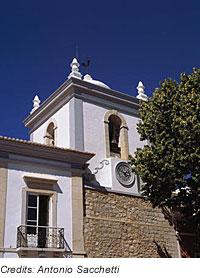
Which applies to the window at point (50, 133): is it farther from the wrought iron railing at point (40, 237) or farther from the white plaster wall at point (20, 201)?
the wrought iron railing at point (40, 237)

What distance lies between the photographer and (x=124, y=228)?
1564cm

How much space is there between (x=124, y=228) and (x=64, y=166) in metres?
3.39

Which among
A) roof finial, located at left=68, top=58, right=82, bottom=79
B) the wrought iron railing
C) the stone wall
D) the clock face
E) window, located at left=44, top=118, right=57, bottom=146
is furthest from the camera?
window, located at left=44, top=118, right=57, bottom=146

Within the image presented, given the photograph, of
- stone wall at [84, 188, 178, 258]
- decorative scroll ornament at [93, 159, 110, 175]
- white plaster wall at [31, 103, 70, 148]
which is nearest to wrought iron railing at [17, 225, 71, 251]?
stone wall at [84, 188, 178, 258]

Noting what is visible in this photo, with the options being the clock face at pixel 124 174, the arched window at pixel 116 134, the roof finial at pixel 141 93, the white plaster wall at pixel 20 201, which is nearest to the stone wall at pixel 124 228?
the clock face at pixel 124 174

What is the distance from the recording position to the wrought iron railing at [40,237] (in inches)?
516

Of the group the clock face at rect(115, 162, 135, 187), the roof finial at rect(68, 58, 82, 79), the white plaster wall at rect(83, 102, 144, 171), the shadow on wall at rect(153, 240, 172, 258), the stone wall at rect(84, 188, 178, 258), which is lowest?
the shadow on wall at rect(153, 240, 172, 258)

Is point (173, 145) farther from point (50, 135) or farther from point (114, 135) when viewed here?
point (50, 135)

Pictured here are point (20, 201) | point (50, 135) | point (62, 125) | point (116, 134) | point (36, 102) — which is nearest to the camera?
point (20, 201)

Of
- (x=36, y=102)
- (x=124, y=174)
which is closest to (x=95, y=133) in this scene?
(x=124, y=174)

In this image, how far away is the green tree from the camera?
44.3 ft

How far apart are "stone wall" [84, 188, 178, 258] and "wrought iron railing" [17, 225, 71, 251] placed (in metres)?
1.12

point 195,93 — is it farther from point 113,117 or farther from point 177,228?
point 177,228

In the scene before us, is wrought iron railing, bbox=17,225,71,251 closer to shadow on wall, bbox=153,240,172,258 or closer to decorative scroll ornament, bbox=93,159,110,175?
decorative scroll ornament, bbox=93,159,110,175
